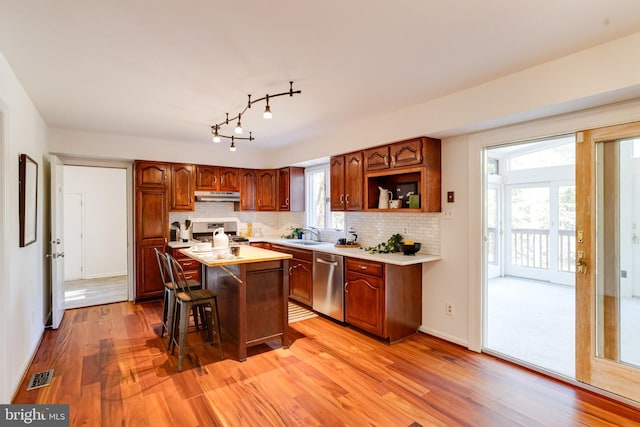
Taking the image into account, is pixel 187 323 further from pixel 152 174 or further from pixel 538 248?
pixel 538 248

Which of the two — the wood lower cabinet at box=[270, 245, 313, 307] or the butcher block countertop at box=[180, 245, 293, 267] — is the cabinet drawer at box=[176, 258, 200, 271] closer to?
the wood lower cabinet at box=[270, 245, 313, 307]

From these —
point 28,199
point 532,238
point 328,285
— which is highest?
point 28,199

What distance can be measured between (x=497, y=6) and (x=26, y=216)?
3.92 metres

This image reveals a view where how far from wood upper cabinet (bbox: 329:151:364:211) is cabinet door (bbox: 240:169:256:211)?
1.92 meters

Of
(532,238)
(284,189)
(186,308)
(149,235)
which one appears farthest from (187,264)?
(532,238)

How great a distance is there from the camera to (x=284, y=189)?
5.86 meters

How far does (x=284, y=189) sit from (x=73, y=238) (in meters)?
4.46

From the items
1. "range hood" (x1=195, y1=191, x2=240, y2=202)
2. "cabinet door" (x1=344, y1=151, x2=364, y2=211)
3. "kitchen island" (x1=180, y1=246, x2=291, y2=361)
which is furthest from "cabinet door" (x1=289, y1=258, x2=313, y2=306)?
"range hood" (x1=195, y1=191, x2=240, y2=202)

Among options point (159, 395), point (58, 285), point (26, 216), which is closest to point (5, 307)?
point (26, 216)

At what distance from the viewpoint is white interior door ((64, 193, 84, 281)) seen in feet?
21.0

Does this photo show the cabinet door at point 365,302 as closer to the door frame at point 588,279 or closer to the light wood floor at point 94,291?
the door frame at point 588,279

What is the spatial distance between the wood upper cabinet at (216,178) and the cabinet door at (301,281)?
1.89 m

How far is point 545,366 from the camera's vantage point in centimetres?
287

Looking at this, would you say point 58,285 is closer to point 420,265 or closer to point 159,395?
point 159,395
